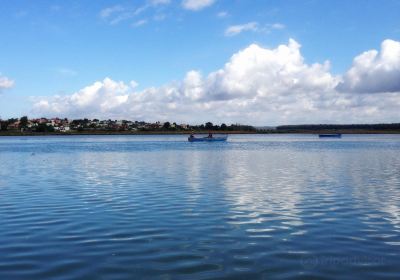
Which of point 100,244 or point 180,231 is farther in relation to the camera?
point 180,231

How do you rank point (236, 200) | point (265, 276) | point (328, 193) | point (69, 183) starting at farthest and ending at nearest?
point (69, 183) < point (328, 193) < point (236, 200) < point (265, 276)

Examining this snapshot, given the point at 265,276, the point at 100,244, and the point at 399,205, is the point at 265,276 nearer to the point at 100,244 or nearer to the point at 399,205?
the point at 100,244

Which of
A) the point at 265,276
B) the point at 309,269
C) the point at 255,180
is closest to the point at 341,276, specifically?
the point at 309,269

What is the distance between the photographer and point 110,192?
27.8m

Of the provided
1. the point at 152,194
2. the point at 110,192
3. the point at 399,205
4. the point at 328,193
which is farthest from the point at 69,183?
the point at 399,205

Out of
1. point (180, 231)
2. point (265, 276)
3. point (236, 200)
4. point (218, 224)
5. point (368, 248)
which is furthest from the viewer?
point (236, 200)

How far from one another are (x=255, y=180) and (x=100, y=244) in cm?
2070

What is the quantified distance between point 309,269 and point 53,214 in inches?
496

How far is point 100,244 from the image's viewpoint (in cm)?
1447

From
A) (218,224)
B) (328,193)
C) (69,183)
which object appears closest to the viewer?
(218,224)

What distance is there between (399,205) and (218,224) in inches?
400

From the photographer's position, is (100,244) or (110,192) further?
(110,192)

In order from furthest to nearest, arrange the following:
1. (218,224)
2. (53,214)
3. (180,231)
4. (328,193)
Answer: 1. (328,193)
2. (53,214)
3. (218,224)
4. (180,231)

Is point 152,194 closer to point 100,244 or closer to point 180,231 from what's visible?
point 180,231
